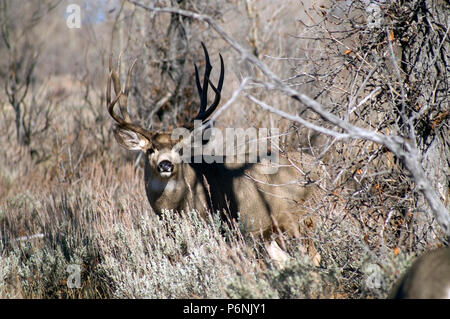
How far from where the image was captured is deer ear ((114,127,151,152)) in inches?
258

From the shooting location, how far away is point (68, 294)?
5.15 meters

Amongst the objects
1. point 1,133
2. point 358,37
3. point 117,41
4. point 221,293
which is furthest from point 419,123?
point 1,133

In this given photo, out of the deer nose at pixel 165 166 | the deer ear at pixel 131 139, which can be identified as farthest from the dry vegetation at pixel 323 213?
the deer ear at pixel 131 139

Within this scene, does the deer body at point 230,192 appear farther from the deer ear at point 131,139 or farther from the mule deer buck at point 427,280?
the mule deer buck at point 427,280

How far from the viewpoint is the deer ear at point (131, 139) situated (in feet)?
21.5

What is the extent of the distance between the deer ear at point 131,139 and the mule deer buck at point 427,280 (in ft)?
12.5

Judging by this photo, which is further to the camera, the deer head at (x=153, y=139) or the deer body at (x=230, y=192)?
the deer body at (x=230, y=192)

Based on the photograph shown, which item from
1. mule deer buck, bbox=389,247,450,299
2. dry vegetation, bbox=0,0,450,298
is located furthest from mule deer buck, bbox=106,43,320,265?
mule deer buck, bbox=389,247,450,299

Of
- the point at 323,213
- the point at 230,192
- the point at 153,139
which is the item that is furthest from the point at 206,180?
the point at 323,213

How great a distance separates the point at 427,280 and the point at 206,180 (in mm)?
3351

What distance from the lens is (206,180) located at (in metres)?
6.35

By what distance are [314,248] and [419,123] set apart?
5.10 ft

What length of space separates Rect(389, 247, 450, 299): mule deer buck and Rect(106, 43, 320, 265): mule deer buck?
2461 millimetres
